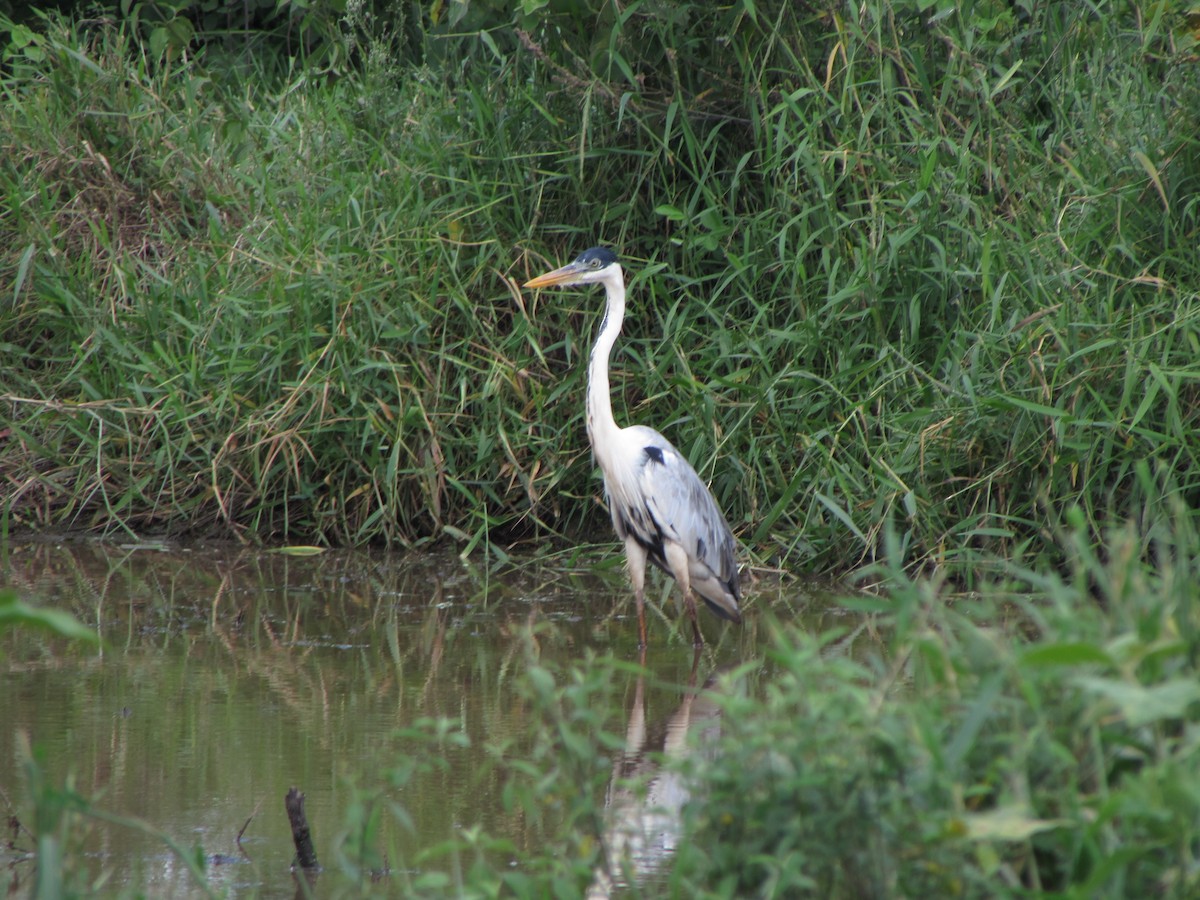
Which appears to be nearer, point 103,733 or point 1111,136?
point 103,733

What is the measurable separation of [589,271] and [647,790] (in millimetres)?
2701

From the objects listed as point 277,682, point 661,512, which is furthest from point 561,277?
point 277,682

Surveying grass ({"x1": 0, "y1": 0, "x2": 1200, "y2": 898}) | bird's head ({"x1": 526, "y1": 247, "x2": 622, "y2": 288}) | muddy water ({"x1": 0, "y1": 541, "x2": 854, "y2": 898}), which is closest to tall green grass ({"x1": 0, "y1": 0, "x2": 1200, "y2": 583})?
grass ({"x1": 0, "y1": 0, "x2": 1200, "y2": 898})

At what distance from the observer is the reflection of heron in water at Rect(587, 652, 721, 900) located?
2.36 metres

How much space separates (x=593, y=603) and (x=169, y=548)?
2031 mm

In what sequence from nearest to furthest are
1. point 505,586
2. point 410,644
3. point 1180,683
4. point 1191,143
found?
point 1180,683, point 410,644, point 1191,143, point 505,586

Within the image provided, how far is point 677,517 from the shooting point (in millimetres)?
5449

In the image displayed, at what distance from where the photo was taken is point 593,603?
5.84m

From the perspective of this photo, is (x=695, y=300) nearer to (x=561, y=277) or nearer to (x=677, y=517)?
(x=561, y=277)

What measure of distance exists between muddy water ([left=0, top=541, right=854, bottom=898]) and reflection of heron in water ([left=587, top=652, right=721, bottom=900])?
0.25 feet

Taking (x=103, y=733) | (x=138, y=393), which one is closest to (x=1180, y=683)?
(x=103, y=733)

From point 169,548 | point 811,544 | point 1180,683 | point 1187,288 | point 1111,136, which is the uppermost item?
point 1180,683

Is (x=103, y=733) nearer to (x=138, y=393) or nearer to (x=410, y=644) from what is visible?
(x=410, y=644)

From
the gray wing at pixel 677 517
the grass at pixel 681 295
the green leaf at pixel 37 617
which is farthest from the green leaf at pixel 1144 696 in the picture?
the gray wing at pixel 677 517
